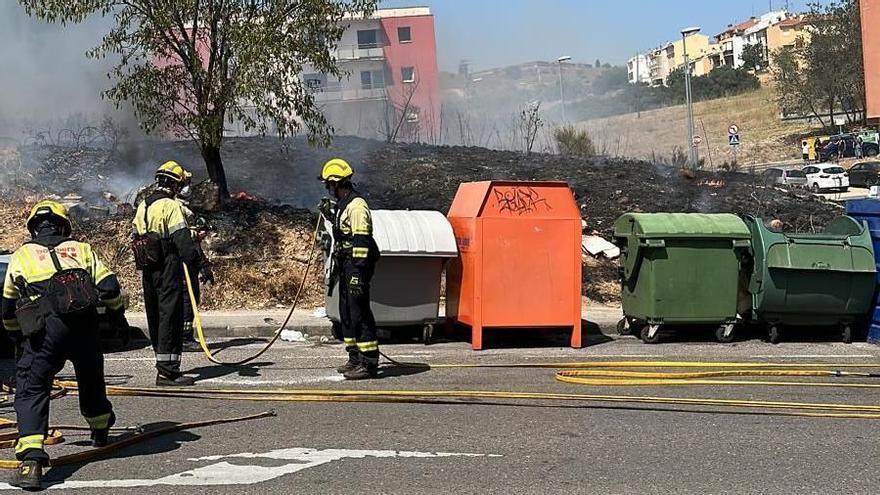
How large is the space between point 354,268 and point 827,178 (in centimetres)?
3054

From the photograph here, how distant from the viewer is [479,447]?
5926 mm

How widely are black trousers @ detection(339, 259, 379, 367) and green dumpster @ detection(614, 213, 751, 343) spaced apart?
357 centimetres

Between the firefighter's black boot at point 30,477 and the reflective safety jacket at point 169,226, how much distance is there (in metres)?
3.06

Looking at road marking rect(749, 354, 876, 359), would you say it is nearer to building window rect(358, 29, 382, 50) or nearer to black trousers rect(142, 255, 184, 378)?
black trousers rect(142, 255, 184, 378)

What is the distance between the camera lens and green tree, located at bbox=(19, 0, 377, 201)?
14680 mm

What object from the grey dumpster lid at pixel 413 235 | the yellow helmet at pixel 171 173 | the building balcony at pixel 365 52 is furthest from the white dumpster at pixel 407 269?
the building balcony at pixel 365 52

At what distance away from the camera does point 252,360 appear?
31.0 ft

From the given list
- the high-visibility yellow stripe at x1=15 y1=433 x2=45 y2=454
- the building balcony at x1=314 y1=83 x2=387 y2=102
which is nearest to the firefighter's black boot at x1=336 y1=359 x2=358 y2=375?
the high-visibility yellow stripe at x1=15 y1=433 x2=45 y2=454

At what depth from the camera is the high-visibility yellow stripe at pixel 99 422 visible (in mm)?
5777

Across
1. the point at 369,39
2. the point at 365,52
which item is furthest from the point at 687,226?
the point at 369,39

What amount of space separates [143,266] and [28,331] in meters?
2.72

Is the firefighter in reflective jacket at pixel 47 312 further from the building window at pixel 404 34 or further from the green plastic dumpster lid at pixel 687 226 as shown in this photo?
the building window at pixel 404 34

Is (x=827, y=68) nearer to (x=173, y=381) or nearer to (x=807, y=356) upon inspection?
(x=807, y=356)

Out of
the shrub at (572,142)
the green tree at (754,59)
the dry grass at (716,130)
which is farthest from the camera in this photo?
the green tree at (754,59)
